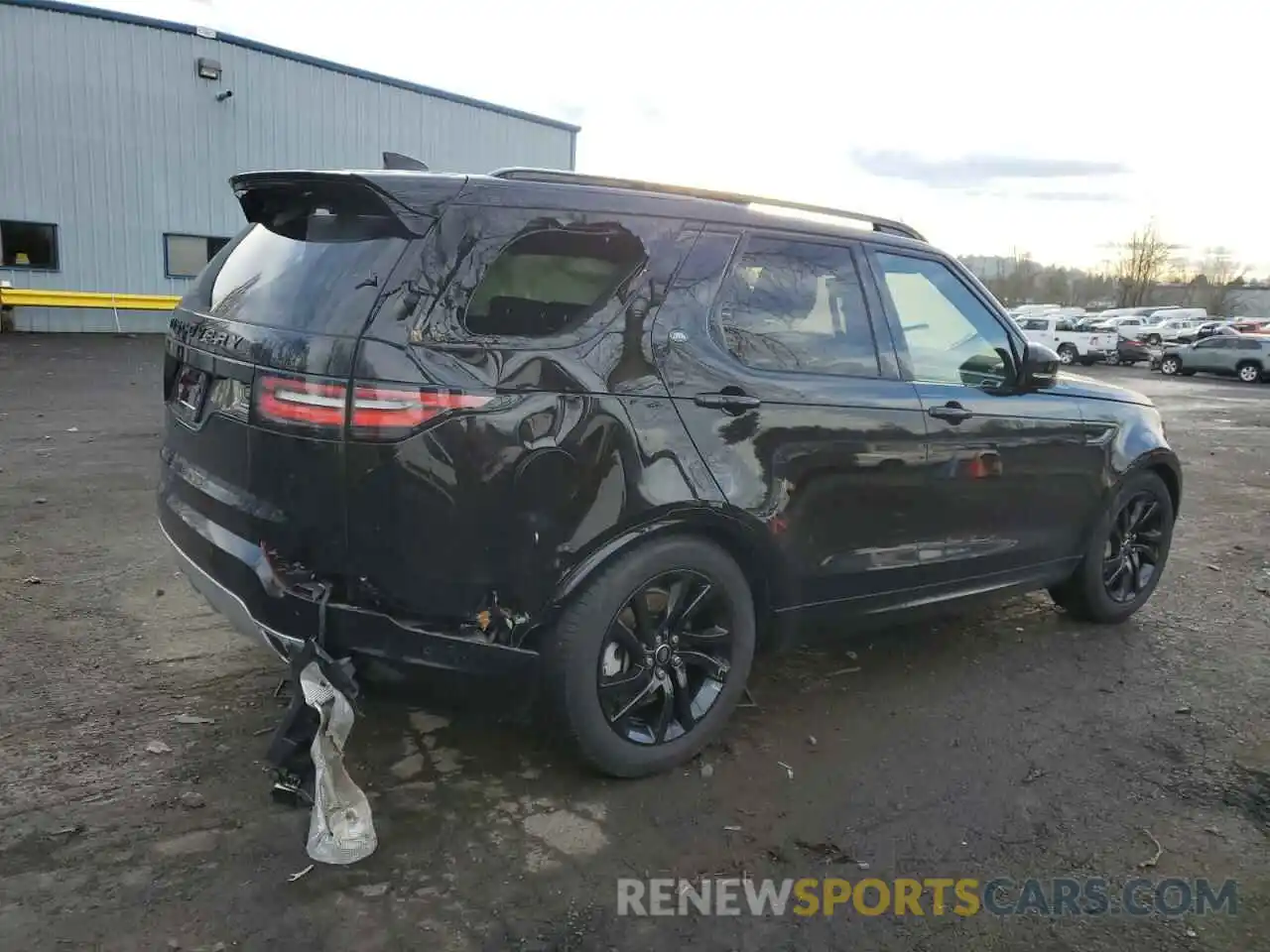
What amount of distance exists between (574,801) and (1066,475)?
9.36 feet

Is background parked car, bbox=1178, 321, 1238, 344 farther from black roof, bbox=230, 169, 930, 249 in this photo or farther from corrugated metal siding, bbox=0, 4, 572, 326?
black roof, bbox=230, 169, 930, 249

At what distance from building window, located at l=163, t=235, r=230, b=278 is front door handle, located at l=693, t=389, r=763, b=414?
902 inches

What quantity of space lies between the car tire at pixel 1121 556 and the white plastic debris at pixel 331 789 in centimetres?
374

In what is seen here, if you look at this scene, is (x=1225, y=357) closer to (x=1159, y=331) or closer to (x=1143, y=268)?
(x=1159, y=331)

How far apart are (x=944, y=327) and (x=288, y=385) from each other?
272cm

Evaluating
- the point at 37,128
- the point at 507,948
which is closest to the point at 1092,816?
the point at 507,948

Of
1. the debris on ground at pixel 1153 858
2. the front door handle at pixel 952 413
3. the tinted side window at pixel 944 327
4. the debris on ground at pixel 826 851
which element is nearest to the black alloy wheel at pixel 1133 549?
the tinted side window at pixel 944 327

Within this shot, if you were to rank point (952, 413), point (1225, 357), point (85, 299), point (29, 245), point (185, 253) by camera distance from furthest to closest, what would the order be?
point (1225, 357) < point (185, 253) < point (85, 299) < point (29, 245) < point (952, 413)

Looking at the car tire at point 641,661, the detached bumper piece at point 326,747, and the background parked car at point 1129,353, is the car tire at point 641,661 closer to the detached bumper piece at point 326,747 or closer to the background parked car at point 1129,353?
the detached bumper piece at point 326,747

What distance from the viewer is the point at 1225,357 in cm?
2995

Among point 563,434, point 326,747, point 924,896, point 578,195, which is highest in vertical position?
point 578,195

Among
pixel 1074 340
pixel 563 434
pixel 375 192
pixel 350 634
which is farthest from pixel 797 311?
pixel 1074 340

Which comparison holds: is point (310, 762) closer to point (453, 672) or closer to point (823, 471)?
point (453, 672)

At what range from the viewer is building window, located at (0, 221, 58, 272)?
21156mm
